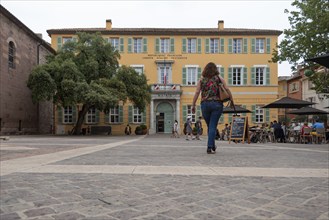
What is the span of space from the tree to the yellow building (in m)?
7.08

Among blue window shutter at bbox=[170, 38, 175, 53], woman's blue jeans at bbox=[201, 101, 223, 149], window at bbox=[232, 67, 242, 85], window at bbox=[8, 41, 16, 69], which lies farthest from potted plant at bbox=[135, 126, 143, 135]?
woman's blue jeans at bbox=[201, 101, 223, 149]

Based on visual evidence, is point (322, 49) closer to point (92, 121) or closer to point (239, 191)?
point (239, 191)

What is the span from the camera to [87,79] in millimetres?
28672

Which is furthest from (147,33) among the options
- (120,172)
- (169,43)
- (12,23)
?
(120,172)

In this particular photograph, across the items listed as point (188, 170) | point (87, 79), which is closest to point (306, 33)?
point (188, 170)

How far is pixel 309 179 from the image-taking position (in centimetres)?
455

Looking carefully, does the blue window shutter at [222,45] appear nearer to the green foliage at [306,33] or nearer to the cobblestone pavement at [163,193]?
the green foliage at [306,33]

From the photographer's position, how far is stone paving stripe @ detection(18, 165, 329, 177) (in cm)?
484

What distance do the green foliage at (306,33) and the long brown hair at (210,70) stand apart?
33.1 ft

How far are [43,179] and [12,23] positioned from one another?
26151 mm

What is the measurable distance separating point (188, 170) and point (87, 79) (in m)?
24.7

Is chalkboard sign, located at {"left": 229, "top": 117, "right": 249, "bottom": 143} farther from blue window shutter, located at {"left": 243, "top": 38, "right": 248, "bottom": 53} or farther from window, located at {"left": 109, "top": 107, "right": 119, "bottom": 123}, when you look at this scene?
blue window shutter, located at {"left": 243, "top": 38, "right": 248, "bottom": 53}

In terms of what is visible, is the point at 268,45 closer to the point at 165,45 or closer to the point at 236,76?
the point at 236,76

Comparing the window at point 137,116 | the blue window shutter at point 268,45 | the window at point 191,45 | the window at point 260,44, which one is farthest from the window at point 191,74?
the blue window shutter at point 268,45
